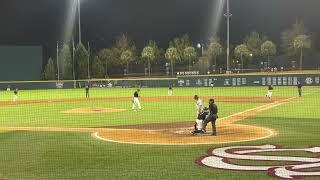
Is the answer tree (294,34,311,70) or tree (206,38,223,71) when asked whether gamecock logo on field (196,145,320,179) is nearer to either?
tree (294,34,311,70)

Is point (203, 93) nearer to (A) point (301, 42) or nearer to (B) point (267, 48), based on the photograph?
(A) point (301, 42)

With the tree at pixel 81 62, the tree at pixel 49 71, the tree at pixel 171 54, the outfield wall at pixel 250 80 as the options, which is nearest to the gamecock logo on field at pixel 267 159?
the outfield wall at pixel 250 80

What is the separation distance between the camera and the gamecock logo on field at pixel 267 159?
10891 millimetres

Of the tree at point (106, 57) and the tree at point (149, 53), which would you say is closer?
the tree at point (149, 53)

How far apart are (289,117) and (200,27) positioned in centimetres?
8074

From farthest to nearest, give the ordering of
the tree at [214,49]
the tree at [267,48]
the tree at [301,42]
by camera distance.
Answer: the tree at [214,49] → the tree at [267,48] → the tree at [301,42]

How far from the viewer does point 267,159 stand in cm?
1252

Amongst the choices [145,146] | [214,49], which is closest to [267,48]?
[214,49]

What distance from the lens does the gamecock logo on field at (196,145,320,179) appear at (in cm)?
1089

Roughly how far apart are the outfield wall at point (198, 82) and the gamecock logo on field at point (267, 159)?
43.4 meters

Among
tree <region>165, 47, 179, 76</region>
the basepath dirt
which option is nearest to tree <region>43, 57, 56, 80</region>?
tree <region>165, 47, 179, 76</region>

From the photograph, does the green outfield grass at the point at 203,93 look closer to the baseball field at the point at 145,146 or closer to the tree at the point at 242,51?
the baseball field at the point at 145,146

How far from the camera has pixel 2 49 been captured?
79.1m

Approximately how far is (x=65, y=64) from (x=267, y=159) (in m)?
79.6
